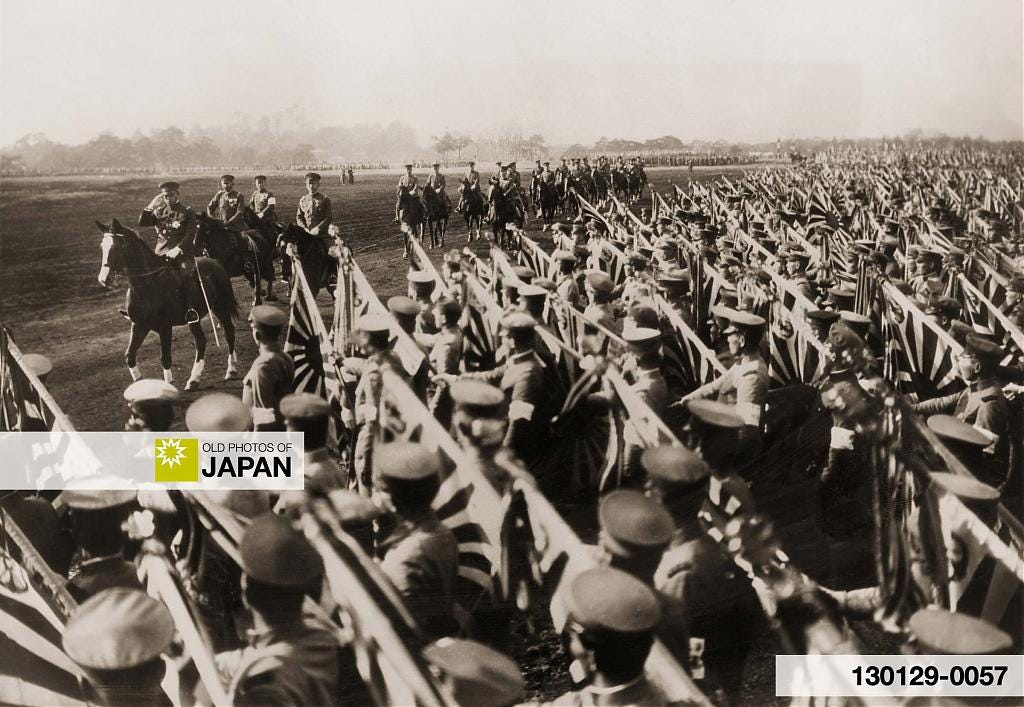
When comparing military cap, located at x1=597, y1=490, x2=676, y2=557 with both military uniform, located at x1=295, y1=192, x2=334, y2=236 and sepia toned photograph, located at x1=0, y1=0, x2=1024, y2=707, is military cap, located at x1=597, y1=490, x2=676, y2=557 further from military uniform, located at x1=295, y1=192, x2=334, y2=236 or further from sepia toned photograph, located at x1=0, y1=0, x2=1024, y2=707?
military uniform, located at x1=295, y1=192, x2=334, y2=236

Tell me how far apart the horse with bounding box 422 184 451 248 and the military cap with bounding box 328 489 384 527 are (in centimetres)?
277

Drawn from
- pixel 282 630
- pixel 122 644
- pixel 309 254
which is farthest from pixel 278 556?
pixel 309 254

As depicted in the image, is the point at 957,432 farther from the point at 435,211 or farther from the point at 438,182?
the point at 435,211

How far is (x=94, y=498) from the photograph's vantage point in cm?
257

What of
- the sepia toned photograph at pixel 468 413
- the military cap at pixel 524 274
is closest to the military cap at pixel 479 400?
the sepia toned photograph at pixel 468 413

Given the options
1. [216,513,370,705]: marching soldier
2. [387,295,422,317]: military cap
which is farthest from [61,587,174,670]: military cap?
[387,295,422,317]: military cap

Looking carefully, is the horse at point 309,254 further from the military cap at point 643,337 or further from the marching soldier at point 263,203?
the military cap at point 643,337

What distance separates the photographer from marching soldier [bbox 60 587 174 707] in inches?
74.1

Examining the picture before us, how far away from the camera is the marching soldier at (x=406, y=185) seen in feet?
15.1

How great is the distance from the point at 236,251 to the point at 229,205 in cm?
29

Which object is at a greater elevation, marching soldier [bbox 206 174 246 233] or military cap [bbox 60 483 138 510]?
marching soldier [bbox 206 174 246 233]

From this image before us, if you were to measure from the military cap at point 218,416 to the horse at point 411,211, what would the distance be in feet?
6.86

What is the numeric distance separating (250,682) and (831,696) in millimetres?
1793

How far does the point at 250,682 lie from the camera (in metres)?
1.94
